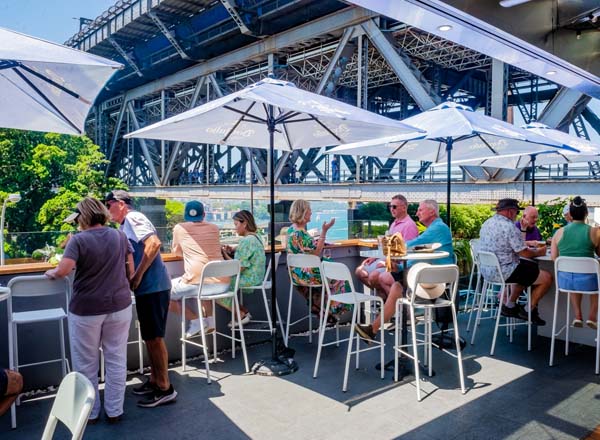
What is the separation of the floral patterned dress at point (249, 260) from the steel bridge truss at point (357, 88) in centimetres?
392

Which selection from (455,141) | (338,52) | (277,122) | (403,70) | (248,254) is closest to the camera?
(277,122)

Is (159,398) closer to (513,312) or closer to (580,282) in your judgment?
(513,312)

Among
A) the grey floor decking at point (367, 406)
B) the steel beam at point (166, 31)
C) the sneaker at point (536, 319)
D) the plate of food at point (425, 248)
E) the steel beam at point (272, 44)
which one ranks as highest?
the steel beam at point (166, 31)

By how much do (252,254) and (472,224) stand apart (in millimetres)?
A: 6638

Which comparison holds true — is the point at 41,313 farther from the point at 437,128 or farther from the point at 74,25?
the point at 74,25

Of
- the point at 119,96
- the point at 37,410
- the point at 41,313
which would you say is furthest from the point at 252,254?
the point at 119,96

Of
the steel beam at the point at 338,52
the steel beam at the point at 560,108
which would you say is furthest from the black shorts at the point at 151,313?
the steel beam at the point at 338,52

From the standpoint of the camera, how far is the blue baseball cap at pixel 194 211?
4723 millimetres

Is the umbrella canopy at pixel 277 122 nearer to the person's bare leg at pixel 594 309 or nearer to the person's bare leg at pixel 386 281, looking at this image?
the person's bare leg at pixel 386 281

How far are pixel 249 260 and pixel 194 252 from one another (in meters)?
0.60

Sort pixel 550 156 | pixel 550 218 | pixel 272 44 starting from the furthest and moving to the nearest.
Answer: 1. pixel 272 44
2. pixel 550 156
3. pixel 550 218

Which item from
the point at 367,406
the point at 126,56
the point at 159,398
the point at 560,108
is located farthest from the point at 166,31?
the point at 367,406

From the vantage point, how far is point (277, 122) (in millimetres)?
4734

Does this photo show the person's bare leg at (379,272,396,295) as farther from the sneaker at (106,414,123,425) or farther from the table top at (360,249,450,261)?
the sneaker at (106,414,123,425)
